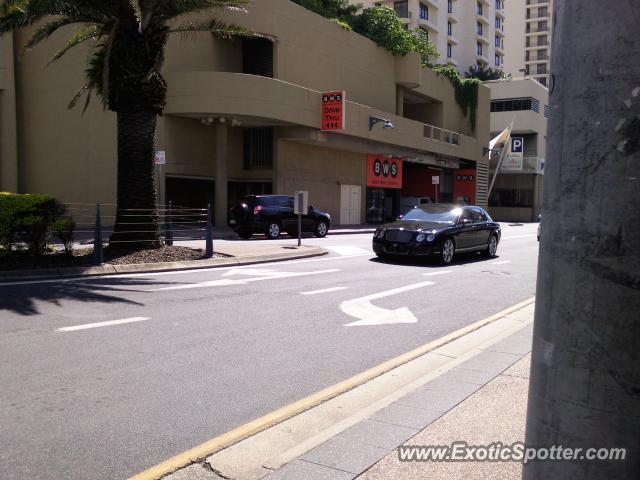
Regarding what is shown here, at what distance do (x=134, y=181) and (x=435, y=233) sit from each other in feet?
24.4

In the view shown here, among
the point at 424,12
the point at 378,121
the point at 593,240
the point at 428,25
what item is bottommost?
the point at 593,240

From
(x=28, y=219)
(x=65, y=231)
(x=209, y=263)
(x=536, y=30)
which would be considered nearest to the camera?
(x=28, y=219)

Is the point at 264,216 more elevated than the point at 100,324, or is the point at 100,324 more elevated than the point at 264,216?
the point at 264,216

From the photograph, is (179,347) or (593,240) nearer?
(593,240)

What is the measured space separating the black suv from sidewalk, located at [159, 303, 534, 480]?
16.8 meters

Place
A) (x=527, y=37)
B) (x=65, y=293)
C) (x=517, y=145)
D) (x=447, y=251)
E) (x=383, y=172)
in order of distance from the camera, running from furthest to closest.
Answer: (x=527, y=37) < (x=517, y=145) < (x=383, y=172) < (x=447, y=251) < (x=65, y=293)

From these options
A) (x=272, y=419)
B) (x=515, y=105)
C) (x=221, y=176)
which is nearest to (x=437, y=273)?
(x=272, y=419)

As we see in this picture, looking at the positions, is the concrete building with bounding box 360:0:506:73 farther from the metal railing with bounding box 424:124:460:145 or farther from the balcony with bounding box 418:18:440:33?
the metal railing with bounding box 424:124:460:145

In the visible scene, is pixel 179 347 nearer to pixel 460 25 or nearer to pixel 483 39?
pixel 460 25

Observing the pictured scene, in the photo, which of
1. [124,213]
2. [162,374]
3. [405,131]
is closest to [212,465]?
[162,374]

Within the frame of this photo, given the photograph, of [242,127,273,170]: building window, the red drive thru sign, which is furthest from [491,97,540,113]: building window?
[242,127,273,170]: building window

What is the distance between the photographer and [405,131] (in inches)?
1502

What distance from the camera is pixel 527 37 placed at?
303 feet

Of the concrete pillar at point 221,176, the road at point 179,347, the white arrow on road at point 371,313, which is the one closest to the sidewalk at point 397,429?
the road at point 179,347
